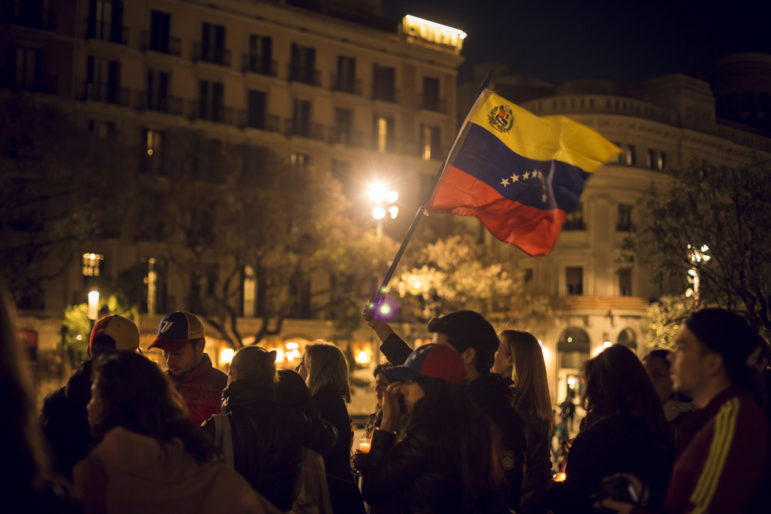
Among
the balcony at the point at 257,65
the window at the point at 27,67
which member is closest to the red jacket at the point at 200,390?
the window at the point at 27,67

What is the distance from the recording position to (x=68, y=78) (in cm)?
3600

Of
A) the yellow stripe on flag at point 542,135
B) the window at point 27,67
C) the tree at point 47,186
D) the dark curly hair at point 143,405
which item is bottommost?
the dark curly hair at point 143,405

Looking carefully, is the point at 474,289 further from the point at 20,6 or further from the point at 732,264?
the point at 20,6

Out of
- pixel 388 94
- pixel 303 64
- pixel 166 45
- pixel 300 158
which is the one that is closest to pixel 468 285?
pixel 300 158

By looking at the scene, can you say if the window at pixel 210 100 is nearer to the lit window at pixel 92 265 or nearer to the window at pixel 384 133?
the lit window at pixel 92 265

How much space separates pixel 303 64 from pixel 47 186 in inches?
696

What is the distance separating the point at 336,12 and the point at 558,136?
39.8 m

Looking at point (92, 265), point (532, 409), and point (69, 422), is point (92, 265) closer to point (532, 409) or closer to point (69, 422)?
point (532, 409)

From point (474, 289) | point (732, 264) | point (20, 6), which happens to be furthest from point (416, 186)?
point (732, 264)

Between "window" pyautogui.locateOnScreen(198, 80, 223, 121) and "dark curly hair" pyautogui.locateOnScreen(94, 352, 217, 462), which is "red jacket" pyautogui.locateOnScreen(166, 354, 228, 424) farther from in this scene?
"window" pyautogui.locateOnScreen(198, 80, 223, 121)

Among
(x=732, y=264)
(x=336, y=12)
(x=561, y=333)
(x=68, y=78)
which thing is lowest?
(x=561, y=333)

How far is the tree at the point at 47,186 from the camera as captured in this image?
28.5 meters

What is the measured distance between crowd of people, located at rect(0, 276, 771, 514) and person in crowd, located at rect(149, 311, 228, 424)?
11 mm

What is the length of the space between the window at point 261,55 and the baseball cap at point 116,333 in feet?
124
